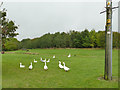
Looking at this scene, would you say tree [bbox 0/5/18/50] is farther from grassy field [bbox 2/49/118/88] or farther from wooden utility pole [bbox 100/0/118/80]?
wooden utility pole [bbox 100/0/118/80]

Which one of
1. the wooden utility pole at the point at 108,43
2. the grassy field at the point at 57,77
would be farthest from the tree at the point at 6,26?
the wooden utility pole at the point at 108,43

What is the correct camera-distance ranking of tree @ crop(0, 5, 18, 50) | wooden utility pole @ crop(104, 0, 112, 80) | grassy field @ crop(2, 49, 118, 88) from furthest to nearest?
tree @ crop(0, 5, 18, 50), wooden utility pole @ crop(104, 0, 112, 80), grassy field @ crop(2, 49, 118, 88)

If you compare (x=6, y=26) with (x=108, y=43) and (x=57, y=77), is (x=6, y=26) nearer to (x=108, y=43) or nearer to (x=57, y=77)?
(x=57, y=77)

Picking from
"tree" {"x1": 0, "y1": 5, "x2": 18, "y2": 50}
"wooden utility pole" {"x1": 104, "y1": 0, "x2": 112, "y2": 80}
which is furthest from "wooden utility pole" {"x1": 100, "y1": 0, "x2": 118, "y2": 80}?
"tree" {"x1": 0, "y1": 5, "x2": 18, "y2": 50}

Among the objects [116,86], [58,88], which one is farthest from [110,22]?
[58,88]

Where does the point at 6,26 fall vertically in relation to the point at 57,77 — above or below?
above

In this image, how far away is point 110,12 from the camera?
7535 mm

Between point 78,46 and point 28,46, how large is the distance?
34.2 metres

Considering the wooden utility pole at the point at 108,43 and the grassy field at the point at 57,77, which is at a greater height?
the wooden utility pole at the point at 108,43

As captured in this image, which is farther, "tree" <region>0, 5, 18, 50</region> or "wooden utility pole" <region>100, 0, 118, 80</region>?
"tree" <region>0, 5, 18, 50</region>

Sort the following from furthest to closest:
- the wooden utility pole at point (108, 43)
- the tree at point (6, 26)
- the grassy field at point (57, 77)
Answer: the tree at point (6, 26) → the wooden utility pole at point (108, 43) → the grassy field at point (57, 77)

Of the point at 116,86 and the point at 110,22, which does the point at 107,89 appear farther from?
the point at 110,22

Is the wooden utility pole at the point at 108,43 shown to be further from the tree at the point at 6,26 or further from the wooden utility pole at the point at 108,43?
the tree at the point at 6,26

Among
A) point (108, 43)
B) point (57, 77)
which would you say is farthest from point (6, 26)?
point (108, 43)
